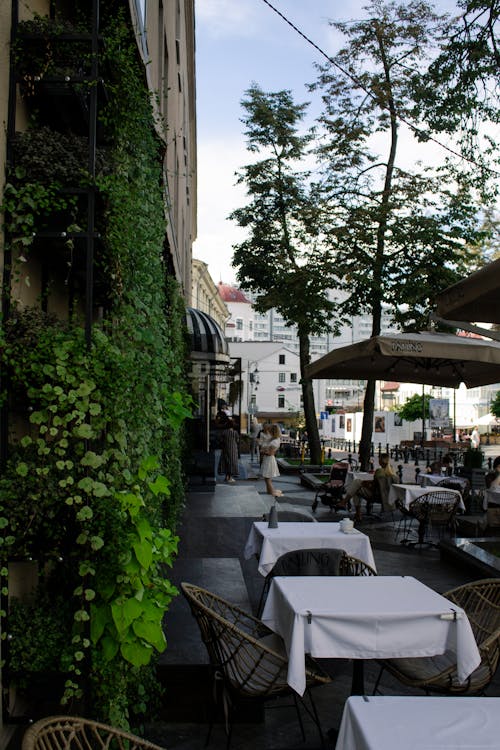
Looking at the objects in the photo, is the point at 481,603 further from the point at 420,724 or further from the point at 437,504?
the point at 437,504

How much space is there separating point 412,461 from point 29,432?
34.2 meters

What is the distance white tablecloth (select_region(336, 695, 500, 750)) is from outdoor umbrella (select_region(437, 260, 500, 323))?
352 cm

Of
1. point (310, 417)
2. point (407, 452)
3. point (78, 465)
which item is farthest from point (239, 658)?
point (407, 452)

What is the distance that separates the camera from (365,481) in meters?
13.0

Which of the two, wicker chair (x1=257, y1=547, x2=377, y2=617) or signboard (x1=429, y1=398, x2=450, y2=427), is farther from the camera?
signboard (x1=429, y1=398, x2=450, y2=427)

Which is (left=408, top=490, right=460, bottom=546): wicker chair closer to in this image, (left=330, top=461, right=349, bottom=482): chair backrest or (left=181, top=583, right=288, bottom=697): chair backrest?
(left=330, top=461, right=349, bottom=482): chair backrest

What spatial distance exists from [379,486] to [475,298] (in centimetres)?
678

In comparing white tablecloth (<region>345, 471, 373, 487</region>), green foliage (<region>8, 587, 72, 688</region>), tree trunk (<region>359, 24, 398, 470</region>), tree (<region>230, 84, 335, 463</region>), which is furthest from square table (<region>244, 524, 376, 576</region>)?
tree (<region>230, 84, 335, 463</region>)

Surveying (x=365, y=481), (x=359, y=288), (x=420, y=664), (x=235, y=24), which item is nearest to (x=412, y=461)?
(x=359, y=288)

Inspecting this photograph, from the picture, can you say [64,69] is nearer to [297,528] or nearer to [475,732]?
[475,732]

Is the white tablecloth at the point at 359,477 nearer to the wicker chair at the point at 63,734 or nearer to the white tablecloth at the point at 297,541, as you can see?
the white tablecloth at the point at 297,541

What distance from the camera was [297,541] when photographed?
22.0 feet

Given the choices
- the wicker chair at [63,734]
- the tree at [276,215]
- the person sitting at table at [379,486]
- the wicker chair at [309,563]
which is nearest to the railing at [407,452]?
the tree at [276,215]

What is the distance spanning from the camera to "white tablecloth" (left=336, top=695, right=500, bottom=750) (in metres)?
2.68
